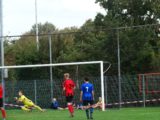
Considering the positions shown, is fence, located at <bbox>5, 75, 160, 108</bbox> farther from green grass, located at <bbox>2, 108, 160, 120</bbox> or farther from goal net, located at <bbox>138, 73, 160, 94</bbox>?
green grass, located at <bbox>2, 108, 160, 120</bbox>

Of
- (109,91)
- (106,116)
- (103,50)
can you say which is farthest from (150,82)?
(106,116)

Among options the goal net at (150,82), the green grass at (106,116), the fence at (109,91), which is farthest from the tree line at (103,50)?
the green grass at (106,116)

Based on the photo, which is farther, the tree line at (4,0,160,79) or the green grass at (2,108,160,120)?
the tree line at (4,0,160,79)

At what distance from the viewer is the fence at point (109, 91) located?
110 ft

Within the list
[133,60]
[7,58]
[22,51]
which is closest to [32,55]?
[22,51]

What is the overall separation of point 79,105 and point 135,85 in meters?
3.70

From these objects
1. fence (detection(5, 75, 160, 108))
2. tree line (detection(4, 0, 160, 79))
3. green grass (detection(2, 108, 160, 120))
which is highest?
tree line (detection(4, 0, 160, 79))

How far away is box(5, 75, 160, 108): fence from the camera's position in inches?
1324

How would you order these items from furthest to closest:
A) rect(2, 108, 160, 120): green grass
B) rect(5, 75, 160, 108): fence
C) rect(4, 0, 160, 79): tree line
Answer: rect(4, 0, 160, 79): tree line < rect(5, 75, 160, 108): fence < rect(2, 108, 160, 120): green grass

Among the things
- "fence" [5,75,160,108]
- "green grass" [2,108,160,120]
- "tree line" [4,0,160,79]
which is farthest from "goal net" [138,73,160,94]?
"green grass" [2,108,160,120]

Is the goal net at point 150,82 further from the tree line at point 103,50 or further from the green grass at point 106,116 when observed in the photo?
the green grass at point 106,116

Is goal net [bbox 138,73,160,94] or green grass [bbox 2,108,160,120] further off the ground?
goal net [bbox 138,73,160,94]

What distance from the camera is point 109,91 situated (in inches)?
1352

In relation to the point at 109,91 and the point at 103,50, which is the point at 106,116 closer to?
the point at 109,91
